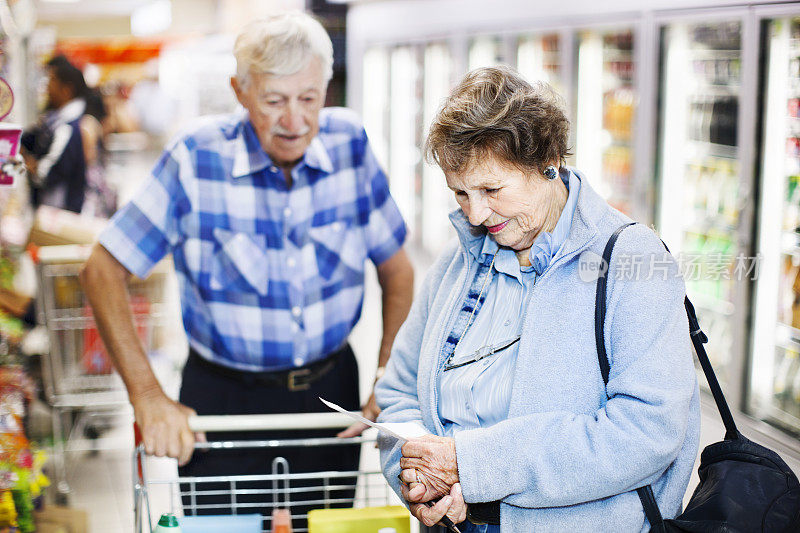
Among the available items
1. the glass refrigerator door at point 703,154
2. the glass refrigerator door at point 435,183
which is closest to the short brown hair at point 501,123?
the glass refrigerator door at point 703,154

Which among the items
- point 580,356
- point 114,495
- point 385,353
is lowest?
point 114,495

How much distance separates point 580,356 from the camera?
5.32 ft

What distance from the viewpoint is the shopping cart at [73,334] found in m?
4.44

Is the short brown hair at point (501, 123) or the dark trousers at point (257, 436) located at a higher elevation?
the short brown hair at point (501, 123)

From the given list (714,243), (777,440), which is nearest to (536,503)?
(777,440)

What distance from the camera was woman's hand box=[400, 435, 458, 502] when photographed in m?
1.67

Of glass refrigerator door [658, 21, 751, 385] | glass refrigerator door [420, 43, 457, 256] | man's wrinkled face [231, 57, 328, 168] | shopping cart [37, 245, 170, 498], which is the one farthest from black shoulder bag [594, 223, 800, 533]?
glass refrigerator door [420, 43, 457, 256]

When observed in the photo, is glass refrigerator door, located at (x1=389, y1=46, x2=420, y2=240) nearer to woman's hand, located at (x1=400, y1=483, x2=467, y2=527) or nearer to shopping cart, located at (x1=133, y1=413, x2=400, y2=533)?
shopping cart, located at (x1=133, y1=413, x2=400, y2=533)

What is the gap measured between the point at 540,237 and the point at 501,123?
0.80 feet

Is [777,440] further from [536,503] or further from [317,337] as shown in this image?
[536,503]

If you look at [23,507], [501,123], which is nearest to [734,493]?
[501,123]

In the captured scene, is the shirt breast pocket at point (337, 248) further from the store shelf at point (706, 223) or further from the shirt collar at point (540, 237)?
the store shelf at point (706, 223)

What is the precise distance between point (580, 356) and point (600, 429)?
14 cm

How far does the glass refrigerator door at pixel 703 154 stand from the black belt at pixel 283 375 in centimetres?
341
